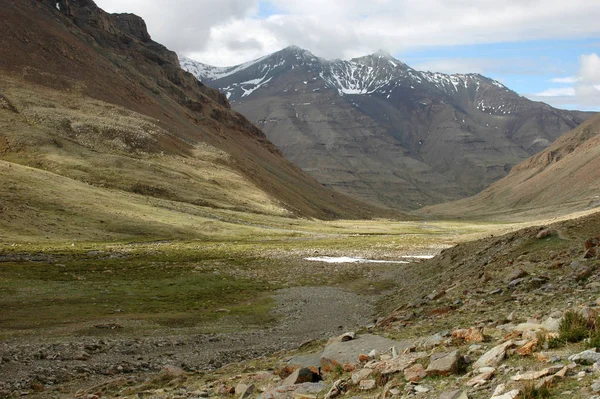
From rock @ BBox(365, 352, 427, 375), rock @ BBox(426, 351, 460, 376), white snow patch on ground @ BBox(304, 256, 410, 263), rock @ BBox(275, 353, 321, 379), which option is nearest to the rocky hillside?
white snow patch on ground @ BBox(304, 256, 410, 263)

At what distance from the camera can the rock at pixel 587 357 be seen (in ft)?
35.7

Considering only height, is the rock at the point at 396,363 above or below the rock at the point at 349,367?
above

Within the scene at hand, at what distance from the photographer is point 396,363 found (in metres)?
13.8

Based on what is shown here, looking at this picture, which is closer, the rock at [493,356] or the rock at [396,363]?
the rock at [493,356]

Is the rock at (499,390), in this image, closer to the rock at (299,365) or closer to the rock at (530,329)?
the rock at (530,329)

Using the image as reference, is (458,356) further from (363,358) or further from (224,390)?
(224,390)

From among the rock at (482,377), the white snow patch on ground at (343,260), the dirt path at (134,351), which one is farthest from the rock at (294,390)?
the white snow patch on ground at (343,260)

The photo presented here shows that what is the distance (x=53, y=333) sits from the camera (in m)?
27.3

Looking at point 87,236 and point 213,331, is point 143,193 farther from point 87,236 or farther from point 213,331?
point 213,331

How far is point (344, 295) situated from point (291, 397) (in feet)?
104

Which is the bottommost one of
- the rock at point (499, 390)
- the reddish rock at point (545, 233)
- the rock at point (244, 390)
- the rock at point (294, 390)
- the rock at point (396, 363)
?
the rock at point (244, 390)

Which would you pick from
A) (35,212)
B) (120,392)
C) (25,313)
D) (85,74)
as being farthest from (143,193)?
(120,392)

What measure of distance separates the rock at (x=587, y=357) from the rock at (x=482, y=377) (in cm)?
150

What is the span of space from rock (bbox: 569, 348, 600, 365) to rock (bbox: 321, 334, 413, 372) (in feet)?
18.5
